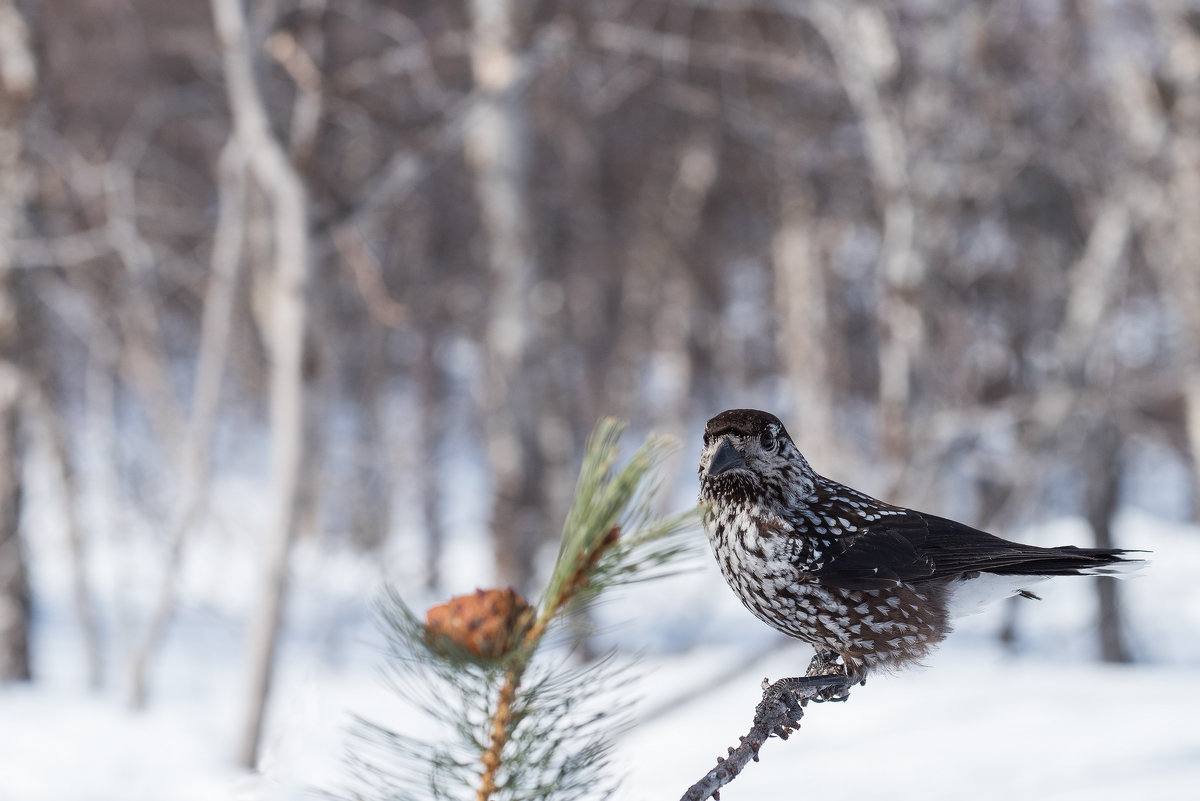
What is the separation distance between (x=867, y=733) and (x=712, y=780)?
3193 mm

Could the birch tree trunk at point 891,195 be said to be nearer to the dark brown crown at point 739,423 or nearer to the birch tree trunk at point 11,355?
the dark brown crown at point 739,423

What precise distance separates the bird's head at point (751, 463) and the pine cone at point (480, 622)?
237 mm

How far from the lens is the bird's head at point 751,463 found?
95cm

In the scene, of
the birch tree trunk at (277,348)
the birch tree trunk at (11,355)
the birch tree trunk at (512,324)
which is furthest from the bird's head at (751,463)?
the birch tree trunk at (11,355)

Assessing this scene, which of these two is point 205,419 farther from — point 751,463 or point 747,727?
point 751,463

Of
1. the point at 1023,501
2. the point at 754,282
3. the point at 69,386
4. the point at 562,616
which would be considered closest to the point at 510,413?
the point at 1023,501

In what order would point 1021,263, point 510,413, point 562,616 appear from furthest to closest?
1. point 1021,263
2. point 510,413
3. point 562,616

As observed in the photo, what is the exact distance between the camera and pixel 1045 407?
536 centimetres

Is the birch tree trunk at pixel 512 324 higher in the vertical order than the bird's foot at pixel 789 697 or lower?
higher

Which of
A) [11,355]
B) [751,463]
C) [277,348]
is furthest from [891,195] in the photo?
[11,355]

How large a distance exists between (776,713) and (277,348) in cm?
306

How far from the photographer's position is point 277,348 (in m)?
3.67

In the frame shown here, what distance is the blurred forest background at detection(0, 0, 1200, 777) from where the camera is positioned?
184 inches

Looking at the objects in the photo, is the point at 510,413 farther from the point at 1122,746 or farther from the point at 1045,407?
the point at 1122,746
